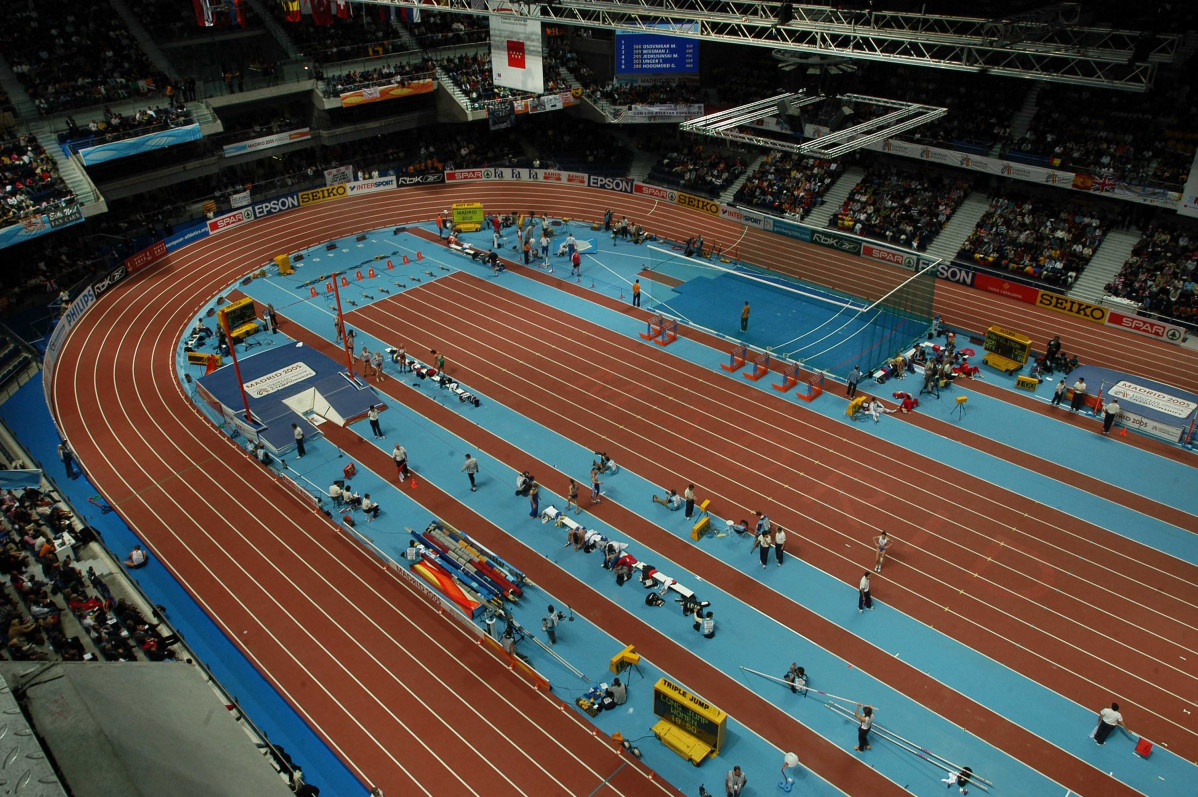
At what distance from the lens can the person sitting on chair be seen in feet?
74.8

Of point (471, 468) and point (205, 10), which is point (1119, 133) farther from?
point (205, 10)

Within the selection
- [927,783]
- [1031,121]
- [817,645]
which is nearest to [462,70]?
[1031,121]

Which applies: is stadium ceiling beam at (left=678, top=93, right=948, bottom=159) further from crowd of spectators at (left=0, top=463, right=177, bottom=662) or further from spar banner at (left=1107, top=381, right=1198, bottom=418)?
crowd of spectators at (left=0, top=463, right=177, bottom=662)

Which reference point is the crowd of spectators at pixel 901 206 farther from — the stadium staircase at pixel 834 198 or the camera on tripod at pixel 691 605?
the camera on tripod at pixel 691 605

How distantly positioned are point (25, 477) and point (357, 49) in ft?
119

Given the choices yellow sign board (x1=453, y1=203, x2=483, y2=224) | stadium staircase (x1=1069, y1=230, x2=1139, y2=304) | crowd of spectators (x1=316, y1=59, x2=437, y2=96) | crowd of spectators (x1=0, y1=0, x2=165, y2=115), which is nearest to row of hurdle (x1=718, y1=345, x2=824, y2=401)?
stadium staircase (x1=1069, y1=230, x2=1139, y2=304)

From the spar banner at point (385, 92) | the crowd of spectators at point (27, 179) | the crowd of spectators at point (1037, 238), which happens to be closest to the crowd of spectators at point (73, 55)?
the crowd of spectators at point (27, 179)

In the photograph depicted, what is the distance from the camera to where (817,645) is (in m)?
18.6

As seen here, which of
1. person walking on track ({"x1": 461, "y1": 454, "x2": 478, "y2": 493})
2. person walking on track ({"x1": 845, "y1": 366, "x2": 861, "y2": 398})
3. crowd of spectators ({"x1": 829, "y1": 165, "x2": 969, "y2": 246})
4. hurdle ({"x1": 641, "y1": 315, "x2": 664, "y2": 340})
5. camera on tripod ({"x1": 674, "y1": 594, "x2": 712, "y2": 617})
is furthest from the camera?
crowd of spectators ({"x1": 829, "y1": 165, "x2": 969, "y2": 246})

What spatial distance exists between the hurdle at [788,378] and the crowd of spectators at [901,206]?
11.7 metres

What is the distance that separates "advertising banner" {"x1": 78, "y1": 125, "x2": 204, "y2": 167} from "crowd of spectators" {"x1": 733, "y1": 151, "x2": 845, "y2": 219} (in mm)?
26219

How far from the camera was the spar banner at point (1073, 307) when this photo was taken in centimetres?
3200

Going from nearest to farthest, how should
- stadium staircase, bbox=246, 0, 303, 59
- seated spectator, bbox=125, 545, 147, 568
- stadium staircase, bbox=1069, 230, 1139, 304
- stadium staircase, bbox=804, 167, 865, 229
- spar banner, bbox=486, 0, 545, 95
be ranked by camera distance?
seated spectator, bbox=125, 545, 147, 568 → spar banner, bbox=486, 0, 545, 95 → stadium staircase, bbox=1069, 230, 1139, 304 → stadium staircase, bbox=804, 167, 865, 229 → stadium staircase, bbox=246, 0, 303, 59

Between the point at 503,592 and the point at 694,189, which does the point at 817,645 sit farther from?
the point at 694,189
